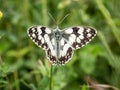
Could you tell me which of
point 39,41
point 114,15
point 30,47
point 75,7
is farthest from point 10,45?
point 39,41

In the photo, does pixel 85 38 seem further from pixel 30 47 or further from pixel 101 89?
pixel 30 47

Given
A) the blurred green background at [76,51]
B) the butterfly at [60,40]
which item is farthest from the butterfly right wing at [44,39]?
the blurred green background at [76,51]

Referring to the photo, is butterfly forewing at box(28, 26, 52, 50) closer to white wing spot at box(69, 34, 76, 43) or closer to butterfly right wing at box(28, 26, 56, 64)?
butterfly right wing at box(28, 26, 56, 64)

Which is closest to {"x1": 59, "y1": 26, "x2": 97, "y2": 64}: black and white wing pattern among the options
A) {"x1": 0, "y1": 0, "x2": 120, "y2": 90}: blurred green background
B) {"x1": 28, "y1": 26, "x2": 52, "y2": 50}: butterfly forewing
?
{"x1": 28, "y1": 26, "x2": 52, "y2": 50}: butterfly forewing

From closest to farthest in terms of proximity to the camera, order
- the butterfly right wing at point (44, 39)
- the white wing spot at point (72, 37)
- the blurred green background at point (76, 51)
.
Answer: the butterfly right wing at point (44, 39), the white wing spot at point (72, 37), the blurred green background at point (76, 51)

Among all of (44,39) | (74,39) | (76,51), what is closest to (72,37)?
(74,39)

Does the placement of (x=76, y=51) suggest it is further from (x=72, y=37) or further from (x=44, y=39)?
(x=44, y=39)

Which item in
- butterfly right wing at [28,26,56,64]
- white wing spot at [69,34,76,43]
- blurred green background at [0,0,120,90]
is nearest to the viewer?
butterfly right wing at [28,26,56,64]

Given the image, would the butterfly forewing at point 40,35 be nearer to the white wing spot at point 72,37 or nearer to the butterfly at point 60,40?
the butterfly at point 60,40
